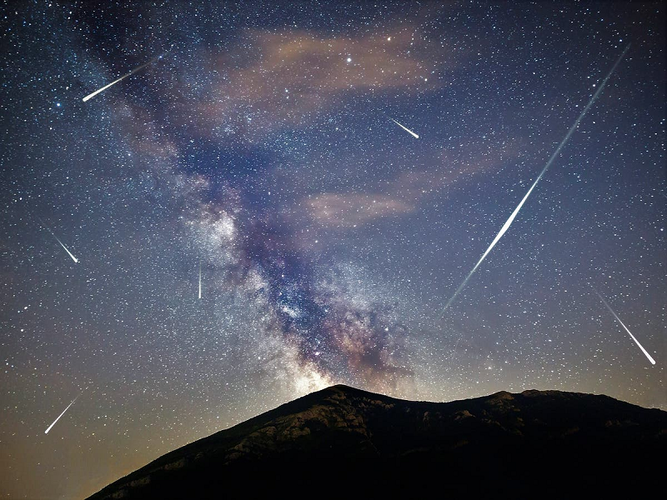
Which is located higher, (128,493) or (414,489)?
(128,493)

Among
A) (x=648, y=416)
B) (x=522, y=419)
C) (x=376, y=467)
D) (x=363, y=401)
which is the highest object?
(x=363, y=401)

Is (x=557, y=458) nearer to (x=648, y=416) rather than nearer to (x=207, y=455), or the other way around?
(x=648, y=416)

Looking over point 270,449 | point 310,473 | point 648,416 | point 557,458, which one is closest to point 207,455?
point 270,449

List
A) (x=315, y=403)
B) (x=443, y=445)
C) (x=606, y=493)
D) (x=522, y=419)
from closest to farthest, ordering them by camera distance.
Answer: (x=606, y=493), (x=443, y=445), (x=522, y=419), (x=315, y=403)

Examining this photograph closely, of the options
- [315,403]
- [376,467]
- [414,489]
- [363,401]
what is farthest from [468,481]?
[315,403]

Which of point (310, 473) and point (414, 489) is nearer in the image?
point (414, 489)

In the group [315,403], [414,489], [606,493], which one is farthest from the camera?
[315,403]
